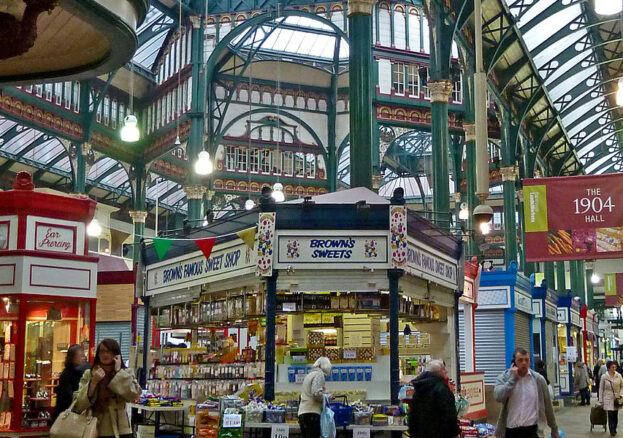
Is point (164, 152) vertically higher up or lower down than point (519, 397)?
higher up

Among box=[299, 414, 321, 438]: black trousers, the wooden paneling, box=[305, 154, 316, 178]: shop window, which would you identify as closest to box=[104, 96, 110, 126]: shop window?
the wooden paneling

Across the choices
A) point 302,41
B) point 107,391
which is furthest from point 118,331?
point 107,391

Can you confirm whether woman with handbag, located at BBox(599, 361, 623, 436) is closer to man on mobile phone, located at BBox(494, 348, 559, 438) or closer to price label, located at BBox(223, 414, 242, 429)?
price label, located at BBox(223, 414, 242, 429)

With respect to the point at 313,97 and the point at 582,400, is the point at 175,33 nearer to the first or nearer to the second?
the point at 313,97

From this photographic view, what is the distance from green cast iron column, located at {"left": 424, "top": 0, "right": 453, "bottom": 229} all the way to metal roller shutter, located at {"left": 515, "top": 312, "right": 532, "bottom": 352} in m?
7.78

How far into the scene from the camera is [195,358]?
1588cm

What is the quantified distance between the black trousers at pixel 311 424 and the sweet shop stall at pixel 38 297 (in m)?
4.83

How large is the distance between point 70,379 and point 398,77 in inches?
945

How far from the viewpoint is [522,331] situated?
26.9 m

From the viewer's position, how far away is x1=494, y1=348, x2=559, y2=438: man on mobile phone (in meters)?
8.51

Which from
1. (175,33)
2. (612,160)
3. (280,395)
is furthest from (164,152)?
(612,160)

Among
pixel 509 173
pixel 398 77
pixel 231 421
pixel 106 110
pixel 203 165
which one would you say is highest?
pixel 398 77

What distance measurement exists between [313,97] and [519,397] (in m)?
28.5

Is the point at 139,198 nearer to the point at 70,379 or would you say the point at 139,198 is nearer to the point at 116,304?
the point at 116,304
